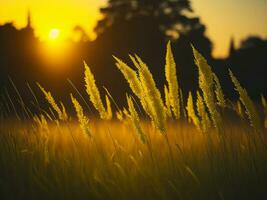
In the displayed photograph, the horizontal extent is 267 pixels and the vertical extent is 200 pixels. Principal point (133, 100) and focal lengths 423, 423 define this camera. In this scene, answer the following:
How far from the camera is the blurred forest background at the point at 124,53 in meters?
13.3

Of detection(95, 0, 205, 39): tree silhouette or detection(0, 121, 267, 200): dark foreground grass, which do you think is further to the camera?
detection(95, 0, 205, 39): tree silhouette

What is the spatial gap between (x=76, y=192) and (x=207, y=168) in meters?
0.76

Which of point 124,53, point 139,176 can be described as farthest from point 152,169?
point 124,53

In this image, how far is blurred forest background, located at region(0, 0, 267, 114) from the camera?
13.3 metres

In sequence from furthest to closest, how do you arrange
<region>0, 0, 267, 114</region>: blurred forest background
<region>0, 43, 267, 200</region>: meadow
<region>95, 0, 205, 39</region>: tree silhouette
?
<region>95, 0, 205, 39</region>: tree silhouette < <region>0, 0, 267, 114</region>: blurred forest background < <region>0, 43, 267, 200</region>: meadow

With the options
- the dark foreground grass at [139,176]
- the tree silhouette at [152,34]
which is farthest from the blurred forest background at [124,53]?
the dark foreground grass at [139,176]

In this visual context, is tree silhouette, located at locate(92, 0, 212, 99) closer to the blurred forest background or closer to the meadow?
the blurred forest background

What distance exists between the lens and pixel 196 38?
671 inches

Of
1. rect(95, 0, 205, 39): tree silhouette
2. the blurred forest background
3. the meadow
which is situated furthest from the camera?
rect(95, 0, 205, 39): tree silhouette

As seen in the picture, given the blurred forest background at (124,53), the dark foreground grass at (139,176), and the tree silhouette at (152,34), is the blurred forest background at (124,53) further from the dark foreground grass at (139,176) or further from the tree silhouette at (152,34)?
the dark foreground grass at (139,176)

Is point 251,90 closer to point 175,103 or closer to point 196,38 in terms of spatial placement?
point 196,38

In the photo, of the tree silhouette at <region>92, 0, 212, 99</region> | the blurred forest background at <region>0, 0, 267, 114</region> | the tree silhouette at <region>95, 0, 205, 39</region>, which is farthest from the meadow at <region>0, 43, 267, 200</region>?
the tree silhouette at <region>95, 0, 205, 39</region>

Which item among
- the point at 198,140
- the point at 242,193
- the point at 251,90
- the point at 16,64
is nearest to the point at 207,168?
the point at 242,193

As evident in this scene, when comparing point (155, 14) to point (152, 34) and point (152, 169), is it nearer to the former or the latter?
point (152, 34)
